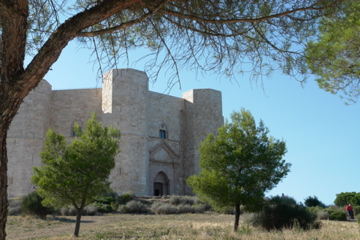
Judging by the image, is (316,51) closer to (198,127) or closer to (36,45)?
(36,45)

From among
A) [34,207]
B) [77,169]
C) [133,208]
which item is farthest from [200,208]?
[77,169]

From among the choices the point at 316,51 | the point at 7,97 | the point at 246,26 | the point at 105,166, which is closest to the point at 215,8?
the point at 246,26

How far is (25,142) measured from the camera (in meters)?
24.4

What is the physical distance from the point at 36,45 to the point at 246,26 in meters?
2.80

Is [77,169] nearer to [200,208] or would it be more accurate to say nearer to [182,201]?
[200,208]

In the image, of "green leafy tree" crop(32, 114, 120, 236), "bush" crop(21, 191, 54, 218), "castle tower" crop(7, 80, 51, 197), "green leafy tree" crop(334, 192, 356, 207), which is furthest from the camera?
"green leafy tree" crop(334, 192, 356, 207)

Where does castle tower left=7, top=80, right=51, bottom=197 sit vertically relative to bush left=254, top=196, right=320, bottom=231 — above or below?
above

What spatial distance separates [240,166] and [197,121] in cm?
1733

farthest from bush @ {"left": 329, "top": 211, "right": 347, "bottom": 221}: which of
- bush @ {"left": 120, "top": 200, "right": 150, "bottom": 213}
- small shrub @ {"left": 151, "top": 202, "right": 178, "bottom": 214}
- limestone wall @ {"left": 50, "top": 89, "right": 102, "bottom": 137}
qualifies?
limestone wall @ {"left": 50, "top": 89, "right": 102, "bottom": 137}

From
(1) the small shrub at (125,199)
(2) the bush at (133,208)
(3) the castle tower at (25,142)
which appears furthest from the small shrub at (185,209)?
(3) the castle tower at (25,142)

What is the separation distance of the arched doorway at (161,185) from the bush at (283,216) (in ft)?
57.1

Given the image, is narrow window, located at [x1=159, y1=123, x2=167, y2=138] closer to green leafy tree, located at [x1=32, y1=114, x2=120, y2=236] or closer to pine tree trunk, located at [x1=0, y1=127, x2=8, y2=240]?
green leafy tree, located at [x1=32, y1=114, x2=120, y2=236]

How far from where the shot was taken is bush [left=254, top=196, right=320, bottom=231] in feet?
35.3

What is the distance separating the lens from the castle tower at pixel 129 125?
2425 cm
